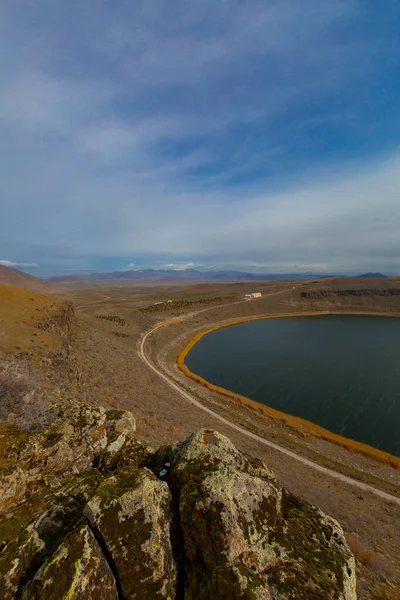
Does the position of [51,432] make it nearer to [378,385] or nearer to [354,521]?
[354,521]

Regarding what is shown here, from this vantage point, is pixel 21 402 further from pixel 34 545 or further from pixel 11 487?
pixel 34 545

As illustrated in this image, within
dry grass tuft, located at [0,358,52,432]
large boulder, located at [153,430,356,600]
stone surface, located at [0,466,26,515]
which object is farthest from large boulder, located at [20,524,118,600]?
dry grass tuft, located at [0,358,52,432]

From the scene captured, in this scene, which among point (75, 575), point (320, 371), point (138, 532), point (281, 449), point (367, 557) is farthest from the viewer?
point (320, 371)

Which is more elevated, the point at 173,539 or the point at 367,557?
the point at 173,539

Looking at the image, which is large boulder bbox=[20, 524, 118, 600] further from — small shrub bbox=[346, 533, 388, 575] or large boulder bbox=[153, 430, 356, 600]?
small shrub bbox=[346, 533, 388, 575]

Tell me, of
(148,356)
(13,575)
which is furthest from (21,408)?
(148,356)

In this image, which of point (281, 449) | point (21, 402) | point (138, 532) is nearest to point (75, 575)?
point (138, 532)

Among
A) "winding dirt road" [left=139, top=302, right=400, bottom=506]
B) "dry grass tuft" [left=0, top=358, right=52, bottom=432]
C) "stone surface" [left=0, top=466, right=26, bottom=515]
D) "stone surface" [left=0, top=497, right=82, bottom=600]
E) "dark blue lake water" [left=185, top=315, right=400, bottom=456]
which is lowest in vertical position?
"dark blue lake water" [left=185, top=315, right=400, bottom=456]
